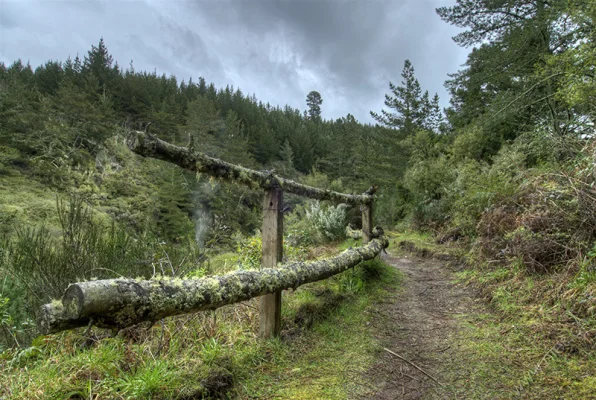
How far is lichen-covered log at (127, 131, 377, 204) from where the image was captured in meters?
1.93

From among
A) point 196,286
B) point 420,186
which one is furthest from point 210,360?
point 420,186

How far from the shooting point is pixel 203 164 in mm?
2342

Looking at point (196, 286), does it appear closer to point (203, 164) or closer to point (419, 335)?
point (203, 164)

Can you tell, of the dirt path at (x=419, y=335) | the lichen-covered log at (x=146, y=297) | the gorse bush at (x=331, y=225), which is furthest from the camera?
the gorse bush at (x=331, y=225)

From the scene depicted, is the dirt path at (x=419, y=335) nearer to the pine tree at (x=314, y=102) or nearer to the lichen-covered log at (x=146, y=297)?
the lichen-covered log at (x=146, y=297)

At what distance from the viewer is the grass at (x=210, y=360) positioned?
1883 mm

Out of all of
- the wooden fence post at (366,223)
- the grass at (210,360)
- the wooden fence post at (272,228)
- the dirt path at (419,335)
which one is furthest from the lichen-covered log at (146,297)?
the wooden fence post at (366,223)

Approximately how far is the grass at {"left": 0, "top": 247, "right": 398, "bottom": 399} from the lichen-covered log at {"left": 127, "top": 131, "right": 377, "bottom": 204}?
1.30 metres

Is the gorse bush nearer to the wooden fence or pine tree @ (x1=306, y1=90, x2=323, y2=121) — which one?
the wooden fence

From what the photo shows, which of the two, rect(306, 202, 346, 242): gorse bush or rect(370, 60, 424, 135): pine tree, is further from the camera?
rect(370, 60, 424, 135): pine tree

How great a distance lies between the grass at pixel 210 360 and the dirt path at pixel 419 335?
0.60ft

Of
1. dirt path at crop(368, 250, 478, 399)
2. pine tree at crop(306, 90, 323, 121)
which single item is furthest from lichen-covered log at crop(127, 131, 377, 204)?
pine tree at crop(306, 90, 323, 121)

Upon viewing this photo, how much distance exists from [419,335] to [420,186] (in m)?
7.83

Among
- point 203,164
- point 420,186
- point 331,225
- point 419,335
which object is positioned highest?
point 420,186
